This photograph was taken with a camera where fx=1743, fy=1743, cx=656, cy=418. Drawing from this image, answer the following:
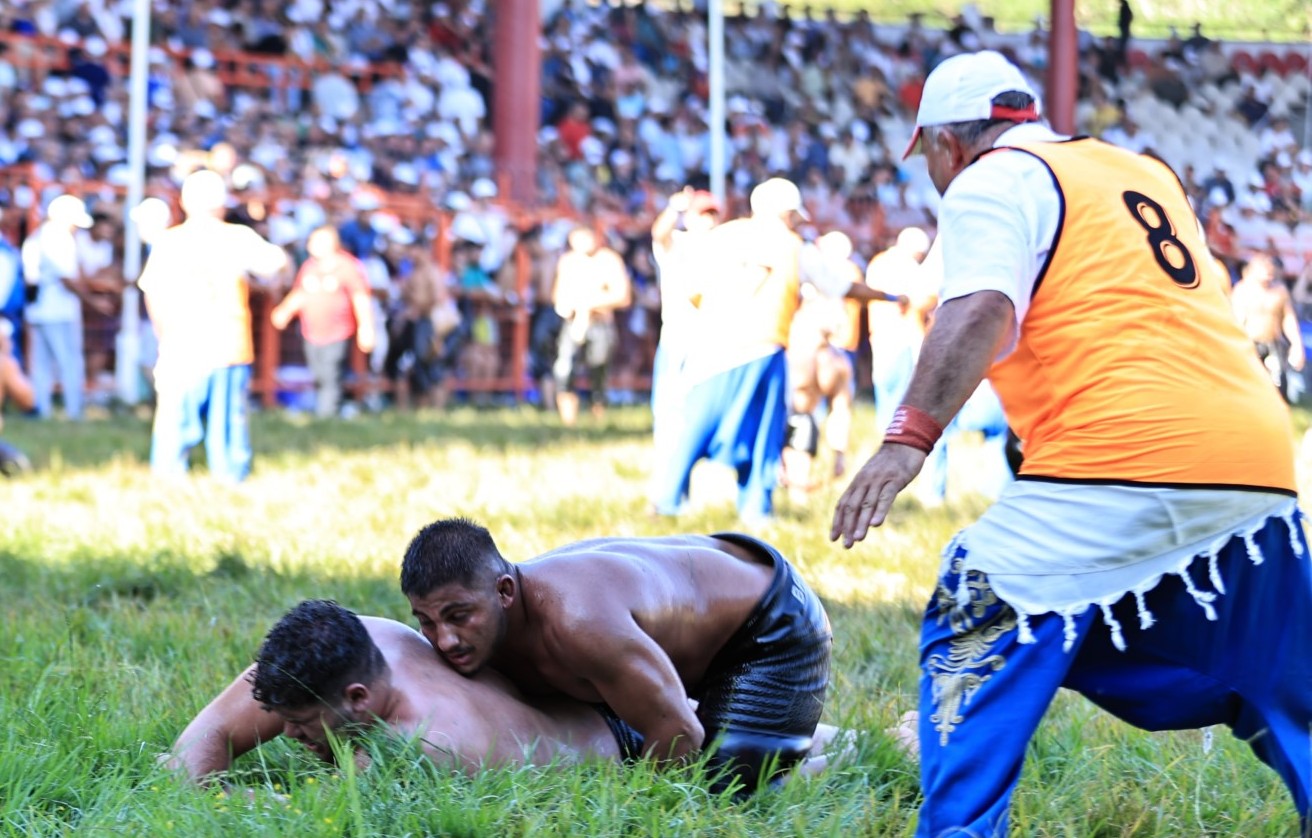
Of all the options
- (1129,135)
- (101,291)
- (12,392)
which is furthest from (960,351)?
(1129,135)

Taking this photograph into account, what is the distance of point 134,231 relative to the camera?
15836 millimetres

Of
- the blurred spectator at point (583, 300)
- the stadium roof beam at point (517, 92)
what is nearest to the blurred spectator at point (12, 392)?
the blurred spectator at point (583, 300)

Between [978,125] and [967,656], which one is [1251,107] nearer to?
[978,125]

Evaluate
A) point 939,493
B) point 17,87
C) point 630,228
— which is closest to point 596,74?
point 630,228

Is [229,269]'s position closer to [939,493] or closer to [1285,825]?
[939,493]

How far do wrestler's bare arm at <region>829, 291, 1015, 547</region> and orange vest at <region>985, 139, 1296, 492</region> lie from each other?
18 centimetres

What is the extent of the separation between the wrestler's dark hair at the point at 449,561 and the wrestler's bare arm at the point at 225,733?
0.46 m

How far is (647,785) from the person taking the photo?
376 centimetres

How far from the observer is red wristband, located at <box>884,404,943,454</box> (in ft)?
10.5

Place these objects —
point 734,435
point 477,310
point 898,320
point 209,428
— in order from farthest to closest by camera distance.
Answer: point 477,310, point 898,320, point 209,428, point 734,435

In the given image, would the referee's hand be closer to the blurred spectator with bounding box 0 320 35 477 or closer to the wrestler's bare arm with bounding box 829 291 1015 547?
the wrestler's bare arm with bounding box 829 291 1015 547

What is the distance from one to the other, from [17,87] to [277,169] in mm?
2677

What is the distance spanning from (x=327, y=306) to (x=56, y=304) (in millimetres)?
2343

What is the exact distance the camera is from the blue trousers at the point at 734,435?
9.03 metres
